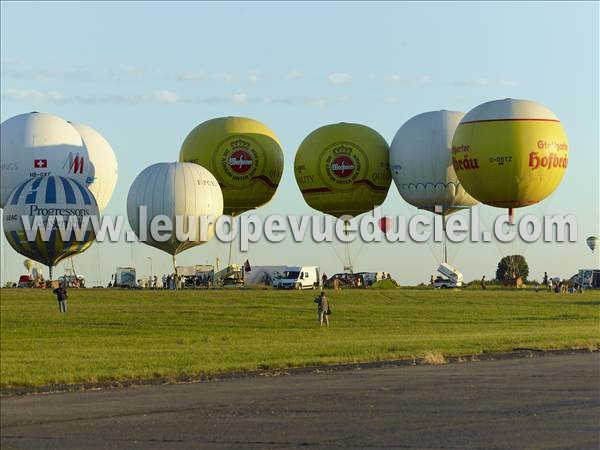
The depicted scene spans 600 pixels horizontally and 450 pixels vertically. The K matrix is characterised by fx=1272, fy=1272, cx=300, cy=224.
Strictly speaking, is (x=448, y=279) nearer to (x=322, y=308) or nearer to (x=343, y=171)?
(x=343, y=171)

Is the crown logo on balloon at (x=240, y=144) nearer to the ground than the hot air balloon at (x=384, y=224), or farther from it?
farther from it

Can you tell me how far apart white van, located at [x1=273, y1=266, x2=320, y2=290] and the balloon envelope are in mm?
12069

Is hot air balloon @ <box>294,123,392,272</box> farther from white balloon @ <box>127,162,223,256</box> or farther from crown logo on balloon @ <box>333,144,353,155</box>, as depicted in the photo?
white balloon @ <box>127,162,223,256</box>

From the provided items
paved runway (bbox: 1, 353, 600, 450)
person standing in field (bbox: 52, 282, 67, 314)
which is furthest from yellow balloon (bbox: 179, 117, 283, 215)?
paved runway (bbox: 1, 353, 600, 450)

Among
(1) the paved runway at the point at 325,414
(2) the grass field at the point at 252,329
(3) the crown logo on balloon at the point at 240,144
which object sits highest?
(3) the crown logo on balloon at the point at 240,144

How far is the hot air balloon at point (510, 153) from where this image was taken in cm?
7450

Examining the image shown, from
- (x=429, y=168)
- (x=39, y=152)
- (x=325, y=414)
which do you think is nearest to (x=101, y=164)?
(x=39, y=152)

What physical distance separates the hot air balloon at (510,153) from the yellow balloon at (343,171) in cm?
854

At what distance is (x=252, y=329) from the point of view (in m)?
46.6

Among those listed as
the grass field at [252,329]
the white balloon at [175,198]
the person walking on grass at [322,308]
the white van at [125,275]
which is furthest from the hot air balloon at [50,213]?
the person walking on grass at [322,308]

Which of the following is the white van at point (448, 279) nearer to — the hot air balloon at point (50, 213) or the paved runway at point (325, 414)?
the hot air balloon at point (50, 213)

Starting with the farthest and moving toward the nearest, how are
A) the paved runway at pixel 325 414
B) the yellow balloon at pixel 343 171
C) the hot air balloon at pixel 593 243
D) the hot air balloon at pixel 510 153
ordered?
the hot air balloon at pixel 593 243 → the yellow balloon at pixel 343 171 → the hot air balloon at pixel 510 153 → the paved runway at pixel 325 414

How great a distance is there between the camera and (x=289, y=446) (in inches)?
679

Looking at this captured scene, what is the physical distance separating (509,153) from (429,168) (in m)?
8.63
